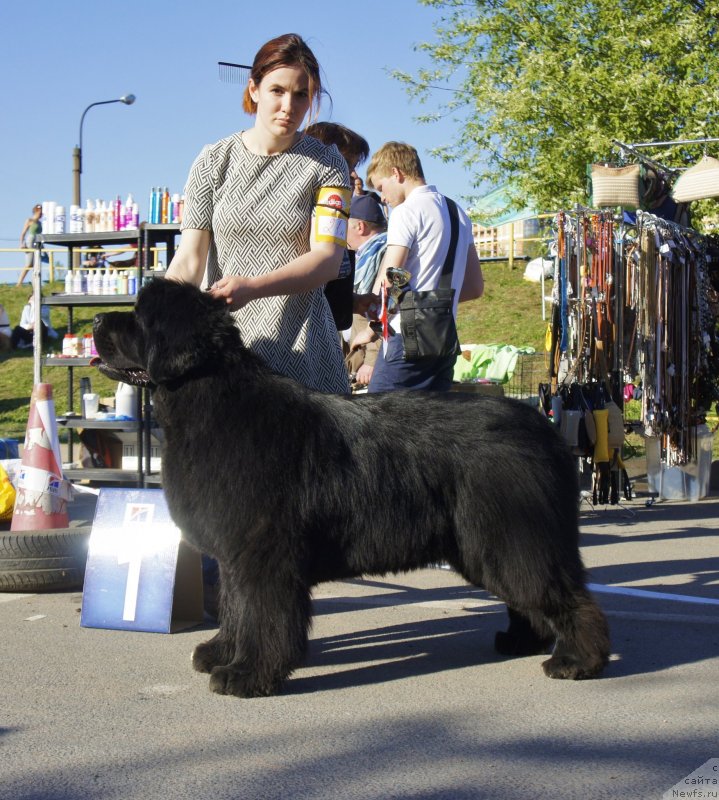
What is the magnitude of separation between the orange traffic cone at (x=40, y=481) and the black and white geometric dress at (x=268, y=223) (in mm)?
1924

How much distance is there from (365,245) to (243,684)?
3.59 meters

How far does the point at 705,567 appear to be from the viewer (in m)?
5.73

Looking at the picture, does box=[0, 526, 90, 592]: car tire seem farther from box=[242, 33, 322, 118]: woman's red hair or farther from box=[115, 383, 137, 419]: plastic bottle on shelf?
box=[115, 383, 137, 419]: plastic bottle on shelf

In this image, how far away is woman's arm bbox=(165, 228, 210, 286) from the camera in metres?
3.89

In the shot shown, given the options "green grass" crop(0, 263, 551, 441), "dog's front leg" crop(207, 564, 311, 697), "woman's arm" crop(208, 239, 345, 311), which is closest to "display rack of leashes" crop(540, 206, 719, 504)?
"woman's arm" crop(208, 239, 345, 311)

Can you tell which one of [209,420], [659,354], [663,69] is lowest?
[209,420]

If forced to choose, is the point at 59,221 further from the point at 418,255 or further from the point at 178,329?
the point at 178,329

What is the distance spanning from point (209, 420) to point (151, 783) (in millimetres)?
1190

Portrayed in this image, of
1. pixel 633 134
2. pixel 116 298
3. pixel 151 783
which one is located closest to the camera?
pixel 151 783

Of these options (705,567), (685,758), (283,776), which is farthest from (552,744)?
(705,567)

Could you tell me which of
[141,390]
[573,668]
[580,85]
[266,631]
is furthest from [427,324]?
[580,85]

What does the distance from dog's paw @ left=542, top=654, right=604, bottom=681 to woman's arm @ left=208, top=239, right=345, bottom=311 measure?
1621mm

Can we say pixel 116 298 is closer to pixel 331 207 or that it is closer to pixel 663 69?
pixel 331 207

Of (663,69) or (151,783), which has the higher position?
(663,69)
